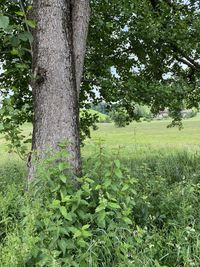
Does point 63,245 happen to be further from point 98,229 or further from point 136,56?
point 136,56

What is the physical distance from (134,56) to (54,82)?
21.6 feet

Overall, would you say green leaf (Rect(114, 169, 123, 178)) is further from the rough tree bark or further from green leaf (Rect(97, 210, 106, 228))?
the rough tree bark

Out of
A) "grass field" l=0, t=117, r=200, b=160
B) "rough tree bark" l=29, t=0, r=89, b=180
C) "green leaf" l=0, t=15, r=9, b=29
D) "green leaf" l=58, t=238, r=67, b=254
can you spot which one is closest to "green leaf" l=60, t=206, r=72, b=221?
"green leaf" l=58, t=238, r=67, b=254

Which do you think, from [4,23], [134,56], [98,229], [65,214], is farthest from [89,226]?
[134,56]

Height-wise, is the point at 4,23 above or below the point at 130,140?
above

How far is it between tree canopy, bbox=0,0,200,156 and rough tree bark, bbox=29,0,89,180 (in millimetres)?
2811

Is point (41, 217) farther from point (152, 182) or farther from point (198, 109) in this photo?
point (198, 109)

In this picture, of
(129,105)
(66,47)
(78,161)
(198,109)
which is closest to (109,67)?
(129,105)

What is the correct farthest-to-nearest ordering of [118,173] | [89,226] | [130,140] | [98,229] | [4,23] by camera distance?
1. [130,140]
2. [118,173]
3. [89,226]
4. [98,229]
5. [4,23]

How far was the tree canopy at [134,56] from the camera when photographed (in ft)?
29.6

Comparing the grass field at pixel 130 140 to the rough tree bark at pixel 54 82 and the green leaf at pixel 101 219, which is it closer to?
the rough tree bark at pixel 54 82

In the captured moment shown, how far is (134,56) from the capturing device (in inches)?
433

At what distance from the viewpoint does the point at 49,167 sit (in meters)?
4.23

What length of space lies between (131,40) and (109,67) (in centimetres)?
126
